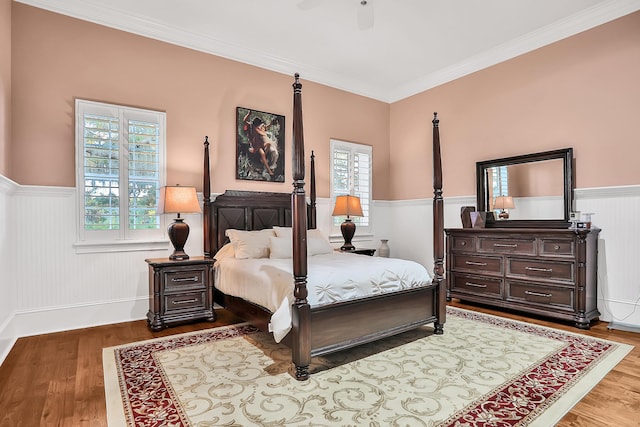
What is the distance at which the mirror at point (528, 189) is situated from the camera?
171 inches

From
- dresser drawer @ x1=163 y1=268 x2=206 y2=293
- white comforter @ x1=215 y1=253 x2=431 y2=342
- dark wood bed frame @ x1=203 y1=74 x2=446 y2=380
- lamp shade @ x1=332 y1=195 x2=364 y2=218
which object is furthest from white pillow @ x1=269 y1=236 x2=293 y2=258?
lamp shade @ x1=332 y1=195 x2=364 y2=218

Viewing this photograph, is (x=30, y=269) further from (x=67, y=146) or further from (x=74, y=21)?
(x=74, y=21)

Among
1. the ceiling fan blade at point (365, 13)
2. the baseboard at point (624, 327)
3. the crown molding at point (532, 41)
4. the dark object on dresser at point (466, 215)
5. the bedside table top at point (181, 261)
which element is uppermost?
the crown molding at point (532, 41)

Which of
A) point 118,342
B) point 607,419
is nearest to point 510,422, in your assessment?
point 607,419

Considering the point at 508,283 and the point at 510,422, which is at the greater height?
the point at 508,283

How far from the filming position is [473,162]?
214 inches

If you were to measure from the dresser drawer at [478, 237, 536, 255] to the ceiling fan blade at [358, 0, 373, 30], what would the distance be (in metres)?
3.02

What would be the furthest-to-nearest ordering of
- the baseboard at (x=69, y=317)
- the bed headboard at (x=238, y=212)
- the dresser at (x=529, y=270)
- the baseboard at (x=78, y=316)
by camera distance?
the bed headboard at (x=238, y=212) → the dresser at (x=529, y=270) → the baseboard at (x=78, y=316) → the baseboard at (x=69, y=317)

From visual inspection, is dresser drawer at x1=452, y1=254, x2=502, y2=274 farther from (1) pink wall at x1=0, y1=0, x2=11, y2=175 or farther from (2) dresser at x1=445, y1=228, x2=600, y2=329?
(1) pink wall at x1=0, y1=0, x2=11, y2=175

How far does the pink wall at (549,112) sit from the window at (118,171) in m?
4.21

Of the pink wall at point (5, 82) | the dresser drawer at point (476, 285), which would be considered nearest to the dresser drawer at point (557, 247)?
the dresser drawer at point (476, 285)

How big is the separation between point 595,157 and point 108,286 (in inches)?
227

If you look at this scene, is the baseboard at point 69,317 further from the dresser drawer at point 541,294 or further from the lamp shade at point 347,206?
the dresser drawer at point 541,294

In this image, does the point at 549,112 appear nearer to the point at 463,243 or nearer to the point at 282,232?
the point at 463,243
